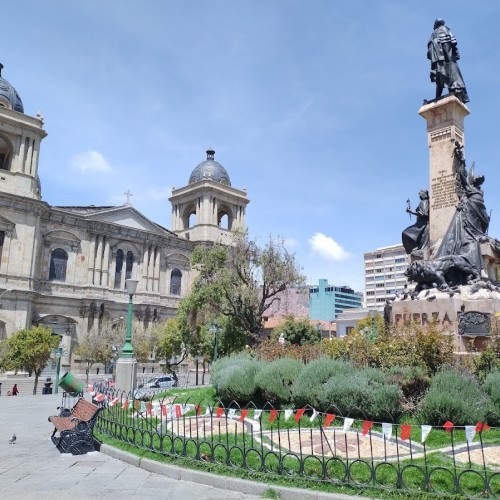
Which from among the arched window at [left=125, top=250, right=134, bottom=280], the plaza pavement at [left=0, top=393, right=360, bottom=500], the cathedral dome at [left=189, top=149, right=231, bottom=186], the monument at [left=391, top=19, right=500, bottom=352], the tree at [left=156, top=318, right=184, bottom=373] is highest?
the cathedral dome at [left=189, top=149, right=231, bottom=186]

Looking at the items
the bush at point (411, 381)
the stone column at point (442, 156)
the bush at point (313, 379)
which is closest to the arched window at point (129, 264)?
the stone column at point (442, 156)

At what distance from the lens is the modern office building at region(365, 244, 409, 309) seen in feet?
386

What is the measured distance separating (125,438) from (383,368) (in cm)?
567

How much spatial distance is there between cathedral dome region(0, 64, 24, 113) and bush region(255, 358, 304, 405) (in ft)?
125

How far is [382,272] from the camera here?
12150 cm

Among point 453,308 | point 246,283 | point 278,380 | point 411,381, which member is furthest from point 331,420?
point 246,283

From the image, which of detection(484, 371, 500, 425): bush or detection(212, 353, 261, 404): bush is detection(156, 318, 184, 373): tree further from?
detection(484, 371, 500, 425): bush

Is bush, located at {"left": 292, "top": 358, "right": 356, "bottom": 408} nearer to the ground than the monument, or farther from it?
nearer to the ground

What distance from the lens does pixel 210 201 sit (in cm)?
5397

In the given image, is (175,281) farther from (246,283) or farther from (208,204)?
(246,283)

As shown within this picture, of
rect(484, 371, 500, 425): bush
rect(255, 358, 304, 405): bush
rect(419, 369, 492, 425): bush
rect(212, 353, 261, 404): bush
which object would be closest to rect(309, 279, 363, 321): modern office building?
rect(212, 353, 261, 404): bush

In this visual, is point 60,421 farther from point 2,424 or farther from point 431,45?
point 431,45

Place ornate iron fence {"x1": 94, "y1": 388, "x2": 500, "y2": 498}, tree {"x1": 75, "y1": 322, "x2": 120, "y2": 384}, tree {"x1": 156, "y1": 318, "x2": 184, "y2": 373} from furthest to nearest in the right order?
tree {"x1": 75, "y1": 322, "x2": 120, "y2": 384}, tree {"x1": 156, "y1": 318, "x2": 184, "y2": 373}, ornate iron fence {"x1": 94, "y1": 388, "x2": 500, "y2": 498}

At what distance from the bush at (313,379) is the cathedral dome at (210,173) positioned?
46683 mm
